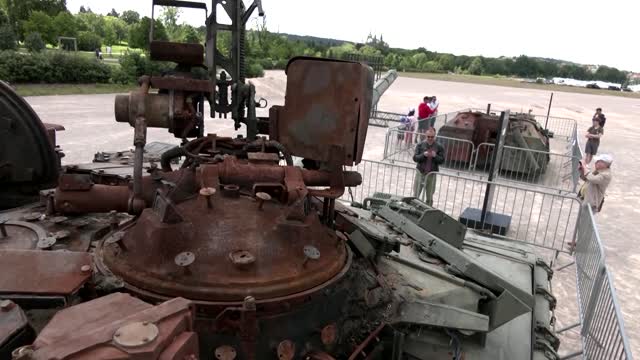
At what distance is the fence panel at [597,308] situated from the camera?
→ 16.2 ft

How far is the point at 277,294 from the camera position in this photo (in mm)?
3070

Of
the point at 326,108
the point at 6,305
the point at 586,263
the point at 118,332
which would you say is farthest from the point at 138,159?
the point at 586,263

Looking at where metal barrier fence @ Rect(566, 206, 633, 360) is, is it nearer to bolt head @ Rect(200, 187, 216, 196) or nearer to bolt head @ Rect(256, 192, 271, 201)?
bolt head @ Rect(256, 192, 271, 201)

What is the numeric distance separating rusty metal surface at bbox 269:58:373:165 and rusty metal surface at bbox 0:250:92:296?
173cm

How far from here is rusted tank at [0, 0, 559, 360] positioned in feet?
9.20

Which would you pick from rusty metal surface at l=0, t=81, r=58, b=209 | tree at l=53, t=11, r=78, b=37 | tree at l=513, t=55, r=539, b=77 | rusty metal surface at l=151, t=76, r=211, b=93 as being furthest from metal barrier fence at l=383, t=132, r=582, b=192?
tree at l=513, t=55, r=539, b=77

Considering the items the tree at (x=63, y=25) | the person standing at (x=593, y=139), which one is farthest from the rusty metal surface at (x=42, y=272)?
the tree at (x=63, y=25)

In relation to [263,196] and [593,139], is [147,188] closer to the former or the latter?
[263,196]

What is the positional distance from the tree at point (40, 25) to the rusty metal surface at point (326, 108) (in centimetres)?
4695

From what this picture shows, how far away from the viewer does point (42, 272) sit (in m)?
2.96

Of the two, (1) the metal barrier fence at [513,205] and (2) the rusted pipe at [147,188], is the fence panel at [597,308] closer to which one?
(1) the metal barrier fence at [513,205]

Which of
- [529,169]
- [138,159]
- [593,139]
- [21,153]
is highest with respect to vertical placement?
[138,159]

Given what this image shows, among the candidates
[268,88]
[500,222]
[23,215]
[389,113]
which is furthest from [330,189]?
[268,88]

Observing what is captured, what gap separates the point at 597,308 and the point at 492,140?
39.2 ft
